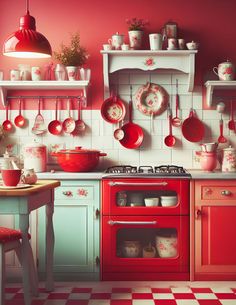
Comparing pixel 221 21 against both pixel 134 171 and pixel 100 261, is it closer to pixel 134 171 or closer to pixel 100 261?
pixel 134 171

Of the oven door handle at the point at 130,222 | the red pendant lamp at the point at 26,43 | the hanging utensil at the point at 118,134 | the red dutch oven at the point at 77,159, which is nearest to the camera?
the red pendant lamp at the point at 26,43

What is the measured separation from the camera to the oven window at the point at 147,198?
396 centimetres

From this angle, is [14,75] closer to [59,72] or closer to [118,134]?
[59,72]

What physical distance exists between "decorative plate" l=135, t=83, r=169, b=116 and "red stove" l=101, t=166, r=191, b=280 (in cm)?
77

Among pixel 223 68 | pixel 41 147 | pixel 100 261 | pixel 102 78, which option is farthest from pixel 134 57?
pixel 100 261

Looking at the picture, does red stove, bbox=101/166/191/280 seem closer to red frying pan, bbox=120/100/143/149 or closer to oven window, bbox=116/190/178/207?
oven window, bbox=116/190/178/207

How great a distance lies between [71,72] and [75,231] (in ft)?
4.43

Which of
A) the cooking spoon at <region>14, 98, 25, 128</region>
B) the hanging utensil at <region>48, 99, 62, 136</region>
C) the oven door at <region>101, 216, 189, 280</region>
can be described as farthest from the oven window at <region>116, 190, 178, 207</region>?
the cooking spoon at <region>14, 98, 25, 128</region>

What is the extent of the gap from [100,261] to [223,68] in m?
1.90

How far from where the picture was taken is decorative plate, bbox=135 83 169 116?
4.50m

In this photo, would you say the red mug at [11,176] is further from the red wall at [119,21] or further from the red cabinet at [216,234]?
the red wall at [119,21]

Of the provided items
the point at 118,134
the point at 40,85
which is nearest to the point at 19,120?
the point at 40,85

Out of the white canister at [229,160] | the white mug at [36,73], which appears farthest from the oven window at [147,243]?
the white mug at [36,73]

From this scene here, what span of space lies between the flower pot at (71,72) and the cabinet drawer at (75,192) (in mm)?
968
